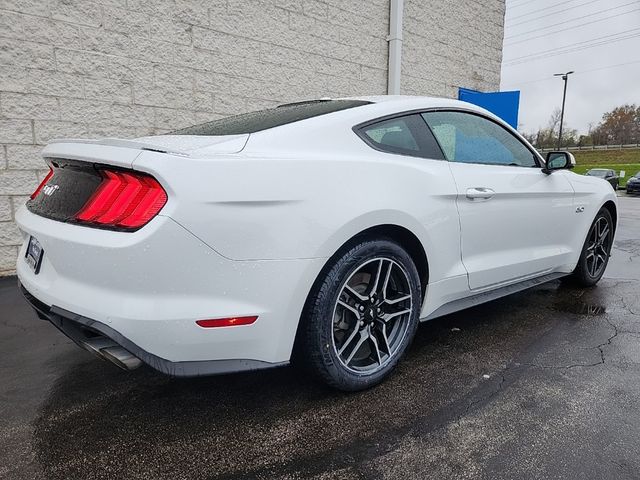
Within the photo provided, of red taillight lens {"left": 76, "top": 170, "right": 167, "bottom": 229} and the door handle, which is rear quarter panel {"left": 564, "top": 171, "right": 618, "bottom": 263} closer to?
the door handle

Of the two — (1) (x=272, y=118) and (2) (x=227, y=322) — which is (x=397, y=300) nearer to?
(2) (x=227, y=322)

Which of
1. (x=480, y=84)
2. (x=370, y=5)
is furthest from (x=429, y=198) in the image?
(x=480, y=84)

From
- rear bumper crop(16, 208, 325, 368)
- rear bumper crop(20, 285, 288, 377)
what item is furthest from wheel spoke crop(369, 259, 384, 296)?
rear bumper crop(20, 285, 288, 377)

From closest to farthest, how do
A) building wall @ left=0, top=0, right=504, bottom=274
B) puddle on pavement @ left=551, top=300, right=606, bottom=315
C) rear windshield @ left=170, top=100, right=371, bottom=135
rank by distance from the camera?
rear windshield @ left=170, top=100, right=371, bottom=135 → puddle on pavement @ left=551, top=300, right=606, bottom=315 → building wall @ left=0, top=0, right=504, bottom=274

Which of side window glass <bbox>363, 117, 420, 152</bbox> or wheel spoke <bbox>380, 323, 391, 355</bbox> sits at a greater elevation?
side window glass <bbox>363, 117, 420, 152</bbox>

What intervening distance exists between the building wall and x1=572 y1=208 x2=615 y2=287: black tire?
3.99 metres

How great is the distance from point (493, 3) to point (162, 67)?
24.8 feet

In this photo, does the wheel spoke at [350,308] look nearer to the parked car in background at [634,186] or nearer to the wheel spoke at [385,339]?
the wheel spoke at [385,339]

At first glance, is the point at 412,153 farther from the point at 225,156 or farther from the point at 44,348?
the point at 44,348

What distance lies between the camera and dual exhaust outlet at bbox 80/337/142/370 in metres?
1.79

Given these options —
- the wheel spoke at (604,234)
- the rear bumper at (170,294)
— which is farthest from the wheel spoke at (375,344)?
the wheel spoke at (604,234)

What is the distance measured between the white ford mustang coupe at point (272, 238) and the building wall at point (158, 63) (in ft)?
8.71

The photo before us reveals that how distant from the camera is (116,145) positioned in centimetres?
195

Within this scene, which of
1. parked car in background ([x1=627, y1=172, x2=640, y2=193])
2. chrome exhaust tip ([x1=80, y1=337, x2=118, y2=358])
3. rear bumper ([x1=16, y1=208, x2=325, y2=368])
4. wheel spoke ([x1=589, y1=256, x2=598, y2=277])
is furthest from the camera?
parked car in background ([x1=627, y1=172, x2=640, y2=193])
